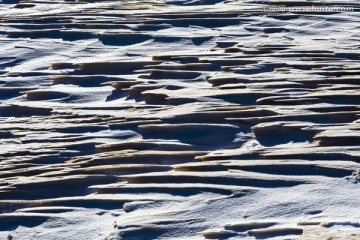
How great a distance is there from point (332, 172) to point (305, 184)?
133 millimetres

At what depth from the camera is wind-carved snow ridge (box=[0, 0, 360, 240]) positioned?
314 cm

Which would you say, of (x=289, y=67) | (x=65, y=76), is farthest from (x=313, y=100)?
(x=65, y=76)

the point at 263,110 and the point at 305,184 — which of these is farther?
the point at 263,110

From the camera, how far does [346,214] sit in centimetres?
305

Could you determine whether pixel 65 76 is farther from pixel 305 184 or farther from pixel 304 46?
pixel 305 184

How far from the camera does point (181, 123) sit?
3941mm

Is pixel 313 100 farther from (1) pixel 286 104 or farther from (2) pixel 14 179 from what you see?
(2) pixel 14 179

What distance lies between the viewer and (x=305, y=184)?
330 centimetres

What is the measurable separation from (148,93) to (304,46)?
3.40 feet

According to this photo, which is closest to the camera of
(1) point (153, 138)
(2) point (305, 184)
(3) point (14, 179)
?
(2) point (305, 184)

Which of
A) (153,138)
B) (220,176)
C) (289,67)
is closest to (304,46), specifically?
(289,67)

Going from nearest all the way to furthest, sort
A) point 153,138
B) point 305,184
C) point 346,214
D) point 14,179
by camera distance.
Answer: point 346,214 < point 305,184 < point 14,179 < point 153,138

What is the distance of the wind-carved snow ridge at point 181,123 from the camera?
3.14 metres

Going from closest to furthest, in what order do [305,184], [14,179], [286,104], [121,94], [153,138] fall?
[305,184], [14,179], [153,138], [286,104], [121,94]
